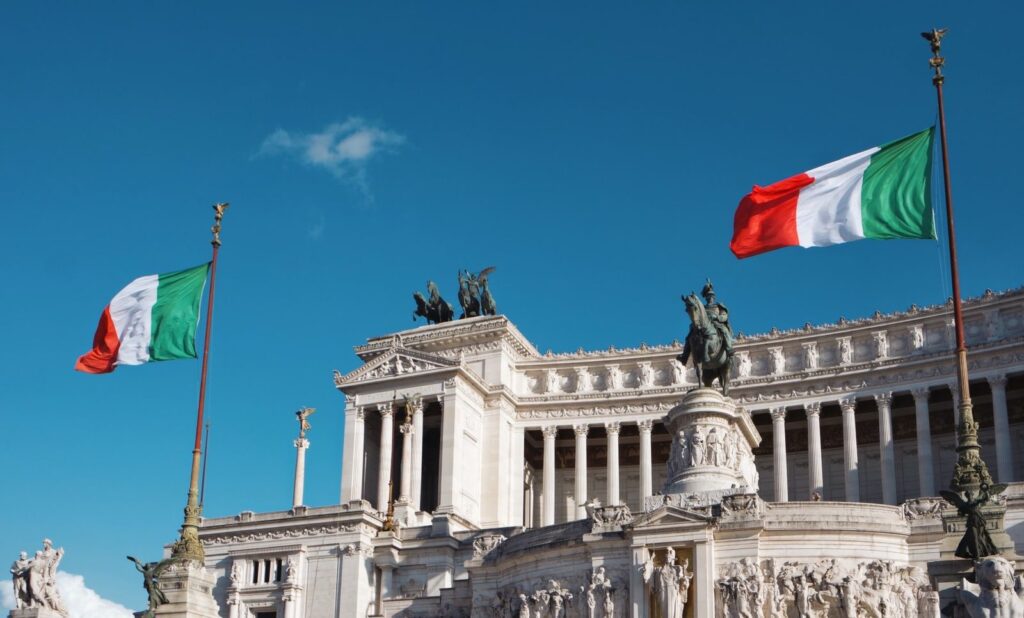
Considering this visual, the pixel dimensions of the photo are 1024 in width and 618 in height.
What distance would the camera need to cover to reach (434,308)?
92188 mm

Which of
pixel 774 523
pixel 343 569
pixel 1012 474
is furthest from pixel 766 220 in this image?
pixel 1012 474

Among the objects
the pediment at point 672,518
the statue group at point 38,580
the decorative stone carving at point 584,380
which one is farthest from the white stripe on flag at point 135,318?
the decorative stone carving at point 584,380

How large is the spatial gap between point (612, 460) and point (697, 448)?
3448 cm

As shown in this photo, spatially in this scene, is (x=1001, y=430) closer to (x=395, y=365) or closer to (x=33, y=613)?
(x=395, y=365)

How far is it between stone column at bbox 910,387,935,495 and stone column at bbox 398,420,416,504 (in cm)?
2985

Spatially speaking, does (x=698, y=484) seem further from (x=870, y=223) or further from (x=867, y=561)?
(x=870, y=223)

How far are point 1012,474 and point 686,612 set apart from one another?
1443 inches

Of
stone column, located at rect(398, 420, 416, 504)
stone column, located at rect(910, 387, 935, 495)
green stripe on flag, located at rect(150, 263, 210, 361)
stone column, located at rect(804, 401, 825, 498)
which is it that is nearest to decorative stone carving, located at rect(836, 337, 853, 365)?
stone column, located at rect(804, 401, 825, 498)

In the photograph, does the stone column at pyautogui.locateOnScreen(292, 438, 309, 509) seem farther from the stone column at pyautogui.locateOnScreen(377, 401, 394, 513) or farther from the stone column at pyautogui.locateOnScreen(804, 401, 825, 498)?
the stone column at pyautogui.locateOnScreen(804, 401, 825, 498)

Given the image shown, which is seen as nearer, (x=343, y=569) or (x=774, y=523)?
(x=774, y=523)

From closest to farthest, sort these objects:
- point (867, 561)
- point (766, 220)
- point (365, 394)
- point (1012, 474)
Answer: point (766, 220), point (867, 561), point (1012, 474), point (365, 394)

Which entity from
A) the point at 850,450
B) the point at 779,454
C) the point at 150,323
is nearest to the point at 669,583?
the point at 150,323

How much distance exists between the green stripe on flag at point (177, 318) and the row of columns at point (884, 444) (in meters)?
39.2

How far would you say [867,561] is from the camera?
142ft
